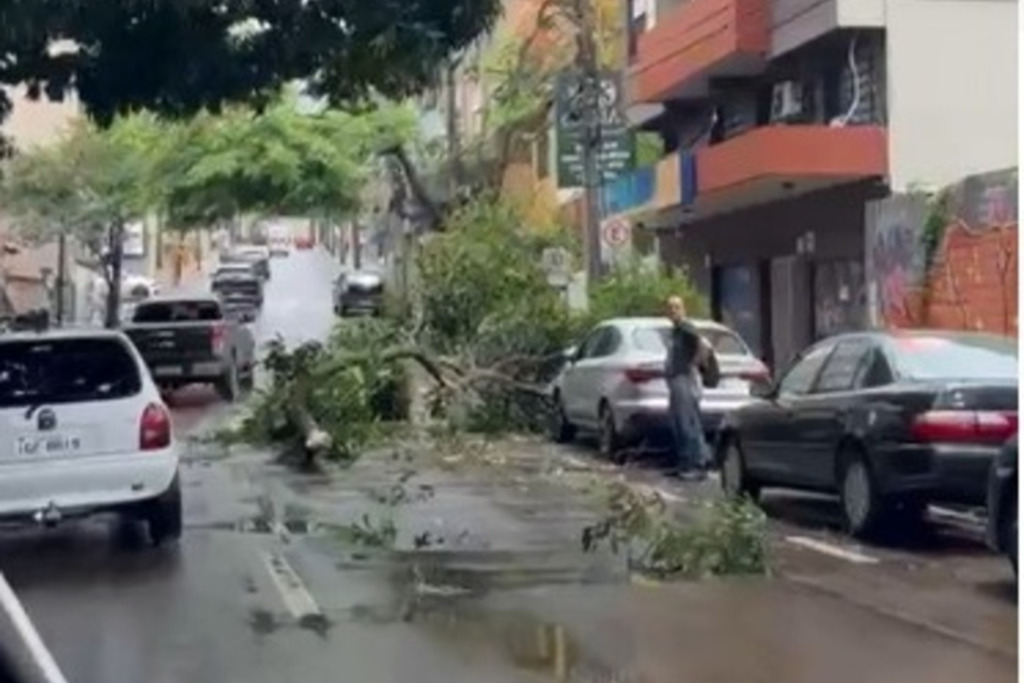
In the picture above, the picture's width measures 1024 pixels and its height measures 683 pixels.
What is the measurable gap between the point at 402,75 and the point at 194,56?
1.31 meters

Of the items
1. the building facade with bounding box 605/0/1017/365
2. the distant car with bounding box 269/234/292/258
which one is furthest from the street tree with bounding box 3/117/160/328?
the distant car with bounding box 269/234/292/258

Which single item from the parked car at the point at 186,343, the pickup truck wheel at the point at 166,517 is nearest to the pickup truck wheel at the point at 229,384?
the parked car at the point at 186,343

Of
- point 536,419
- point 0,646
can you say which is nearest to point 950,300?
point 536,419

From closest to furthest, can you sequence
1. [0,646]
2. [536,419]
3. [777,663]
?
[0,646] → [777,663] → [536,419]

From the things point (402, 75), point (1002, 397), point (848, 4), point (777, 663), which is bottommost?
point (777, 663)

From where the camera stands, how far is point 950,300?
26.9 m

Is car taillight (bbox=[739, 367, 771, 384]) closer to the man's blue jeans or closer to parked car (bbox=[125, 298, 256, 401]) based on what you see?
the man's blue jeans

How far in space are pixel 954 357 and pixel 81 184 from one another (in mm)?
40378

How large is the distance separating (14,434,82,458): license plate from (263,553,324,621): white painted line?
4.71ft

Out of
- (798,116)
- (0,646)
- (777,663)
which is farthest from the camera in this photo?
(798,116)

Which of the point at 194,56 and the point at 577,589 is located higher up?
the point at 194,56

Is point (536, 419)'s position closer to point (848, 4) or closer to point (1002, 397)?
point (848, 4)

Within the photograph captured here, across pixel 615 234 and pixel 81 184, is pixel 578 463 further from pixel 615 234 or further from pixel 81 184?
pixel 81 184

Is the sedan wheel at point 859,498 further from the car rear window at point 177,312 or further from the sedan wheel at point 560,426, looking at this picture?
the car rear window at point 177,312
